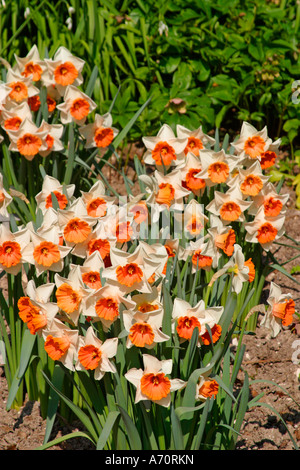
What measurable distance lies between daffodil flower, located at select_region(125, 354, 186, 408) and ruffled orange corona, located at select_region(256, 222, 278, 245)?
0.86 m

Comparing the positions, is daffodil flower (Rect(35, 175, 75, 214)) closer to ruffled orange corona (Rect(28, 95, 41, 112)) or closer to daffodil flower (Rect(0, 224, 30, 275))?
daffodil flower (Rect(0, 224, 30, 275))

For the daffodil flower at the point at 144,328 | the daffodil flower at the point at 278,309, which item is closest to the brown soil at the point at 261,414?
the daffodil flower at the point at 278,309

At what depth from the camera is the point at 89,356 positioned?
1.72m

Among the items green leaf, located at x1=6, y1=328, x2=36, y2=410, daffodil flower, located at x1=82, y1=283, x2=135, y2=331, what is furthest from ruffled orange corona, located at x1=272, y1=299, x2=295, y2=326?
green leaf, located at x1=6, y1=328, x2=36, y2=410

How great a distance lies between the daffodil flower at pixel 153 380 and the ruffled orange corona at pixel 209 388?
0.09 m

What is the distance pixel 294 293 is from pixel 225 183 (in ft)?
2.32

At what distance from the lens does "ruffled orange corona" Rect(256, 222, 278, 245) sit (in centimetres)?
240

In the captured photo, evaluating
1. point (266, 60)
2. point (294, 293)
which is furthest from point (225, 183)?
point (266, 60)

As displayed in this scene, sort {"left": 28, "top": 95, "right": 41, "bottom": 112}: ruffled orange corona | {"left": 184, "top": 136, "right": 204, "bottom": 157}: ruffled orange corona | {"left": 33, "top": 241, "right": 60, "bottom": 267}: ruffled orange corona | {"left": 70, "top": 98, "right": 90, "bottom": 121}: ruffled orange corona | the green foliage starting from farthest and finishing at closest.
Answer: the green foliage
{"left": 28, "top": 95, "right": 41, "bottom": 112}: ruffled orange corona
{"left": 70, "top": 98, "right": 90, "bottom": 121}: ruffled orange corona
{"left": 184, "top": 136, "right": 204, "bottom": 157}: ruffled orange corona
{"left": 33, "top": 241, "right": 60, "bottom": 267}: ruffled orange corona

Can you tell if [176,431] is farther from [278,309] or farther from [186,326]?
[278,309]

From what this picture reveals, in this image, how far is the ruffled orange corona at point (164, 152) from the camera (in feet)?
7.91

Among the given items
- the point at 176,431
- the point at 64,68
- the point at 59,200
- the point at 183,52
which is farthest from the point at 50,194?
the point at 183,52

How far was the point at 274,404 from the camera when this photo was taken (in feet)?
7.61

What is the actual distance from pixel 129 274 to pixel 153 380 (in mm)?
291
